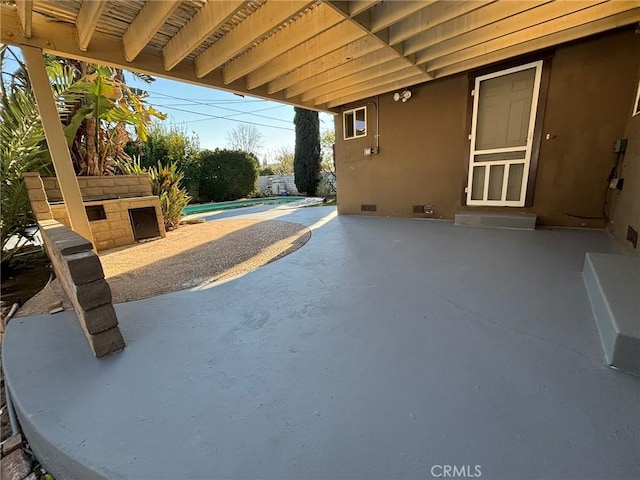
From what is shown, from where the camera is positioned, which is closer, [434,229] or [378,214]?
[434,229]

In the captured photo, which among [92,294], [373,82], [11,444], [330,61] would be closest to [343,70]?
[330,61]

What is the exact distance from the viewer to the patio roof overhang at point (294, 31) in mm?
2463

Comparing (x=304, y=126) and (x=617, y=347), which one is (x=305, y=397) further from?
(x=304, y=126)

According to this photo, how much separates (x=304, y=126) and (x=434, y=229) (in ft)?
34.7

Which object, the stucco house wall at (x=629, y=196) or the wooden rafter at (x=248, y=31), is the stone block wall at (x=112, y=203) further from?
the stucco house wall at (x=629, y=196)

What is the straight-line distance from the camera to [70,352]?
163cm

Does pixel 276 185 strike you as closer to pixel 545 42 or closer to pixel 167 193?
pixel 167 193

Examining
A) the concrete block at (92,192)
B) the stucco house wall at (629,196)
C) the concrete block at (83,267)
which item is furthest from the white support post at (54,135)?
the stucco house wall at (629,196)

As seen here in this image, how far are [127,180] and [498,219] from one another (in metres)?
6.30

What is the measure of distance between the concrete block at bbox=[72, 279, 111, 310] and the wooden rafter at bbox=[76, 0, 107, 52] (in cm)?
235

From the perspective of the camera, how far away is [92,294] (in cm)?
148

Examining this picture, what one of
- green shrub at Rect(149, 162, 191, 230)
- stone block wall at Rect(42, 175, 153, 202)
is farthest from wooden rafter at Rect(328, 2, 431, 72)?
green shrub at Rect(149, 162, 191, 230)

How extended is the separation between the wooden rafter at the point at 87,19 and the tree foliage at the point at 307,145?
10.6 metres

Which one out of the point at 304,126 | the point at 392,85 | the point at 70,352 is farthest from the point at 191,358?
the point at 304,126
